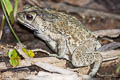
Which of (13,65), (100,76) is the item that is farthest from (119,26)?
A: (13,65)

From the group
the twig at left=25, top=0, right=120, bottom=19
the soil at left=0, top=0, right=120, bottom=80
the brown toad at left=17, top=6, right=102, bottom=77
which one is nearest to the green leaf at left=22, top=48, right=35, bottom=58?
the soil at left=0, top=0, right=120, bottom=80

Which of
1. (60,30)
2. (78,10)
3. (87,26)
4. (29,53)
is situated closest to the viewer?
(29,53)

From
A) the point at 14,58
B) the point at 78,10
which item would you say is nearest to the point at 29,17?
the point at 14,58

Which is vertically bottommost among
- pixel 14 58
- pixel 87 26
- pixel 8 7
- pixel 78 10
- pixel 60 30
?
pixel 14 58

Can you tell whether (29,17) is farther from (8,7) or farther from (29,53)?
(29,53)

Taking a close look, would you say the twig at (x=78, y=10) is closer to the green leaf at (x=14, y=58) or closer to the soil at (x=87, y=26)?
the soil at (x=87, y=26)

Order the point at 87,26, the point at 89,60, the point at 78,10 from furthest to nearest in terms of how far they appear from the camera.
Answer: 1. the point at 78,10
2. the point at 87,26
3. the point at 89,60

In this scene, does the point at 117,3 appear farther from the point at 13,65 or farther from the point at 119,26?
the point at 13,65

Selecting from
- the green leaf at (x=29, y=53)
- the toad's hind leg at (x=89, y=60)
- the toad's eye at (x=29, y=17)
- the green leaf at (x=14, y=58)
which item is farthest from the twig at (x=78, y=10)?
the green leaf at (x=14, y=58)
